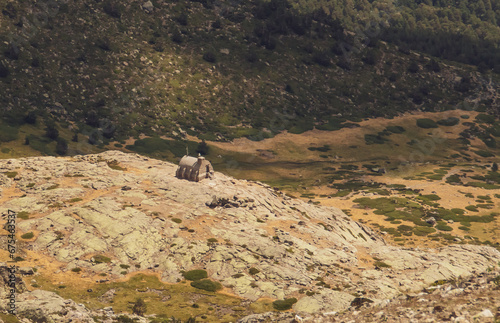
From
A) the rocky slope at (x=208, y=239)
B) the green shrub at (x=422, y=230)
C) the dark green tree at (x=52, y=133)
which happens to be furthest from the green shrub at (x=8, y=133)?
the green shrub at (x=422, y=230)

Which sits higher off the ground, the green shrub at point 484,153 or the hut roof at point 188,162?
the hut roof at point 188,162

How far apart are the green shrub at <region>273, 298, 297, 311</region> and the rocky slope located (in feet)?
3.50

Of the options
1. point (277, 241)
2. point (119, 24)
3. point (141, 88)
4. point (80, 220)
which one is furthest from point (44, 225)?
point (119, 24)

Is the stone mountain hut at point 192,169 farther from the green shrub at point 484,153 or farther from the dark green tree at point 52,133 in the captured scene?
the green shrub at point 484,153

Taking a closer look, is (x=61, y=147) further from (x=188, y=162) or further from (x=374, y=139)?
(x=374, y=139)

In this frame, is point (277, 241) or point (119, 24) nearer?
point (277, 241)

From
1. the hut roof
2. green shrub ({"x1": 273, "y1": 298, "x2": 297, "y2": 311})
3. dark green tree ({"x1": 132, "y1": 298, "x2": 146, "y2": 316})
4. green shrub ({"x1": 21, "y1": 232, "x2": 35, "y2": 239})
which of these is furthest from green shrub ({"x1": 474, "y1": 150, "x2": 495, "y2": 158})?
green shrub ({"x1": 21, "y1": 232, "x2": 35, "y2": 239})

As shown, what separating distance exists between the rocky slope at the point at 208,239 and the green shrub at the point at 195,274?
867 mm

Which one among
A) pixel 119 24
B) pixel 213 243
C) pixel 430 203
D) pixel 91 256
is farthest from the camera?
pixel 119 24

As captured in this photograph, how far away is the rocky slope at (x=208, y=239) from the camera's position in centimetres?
5719

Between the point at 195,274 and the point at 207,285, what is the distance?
277 centimetres

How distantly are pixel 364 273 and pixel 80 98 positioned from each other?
128935 mm

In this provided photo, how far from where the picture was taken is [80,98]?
164125 mm

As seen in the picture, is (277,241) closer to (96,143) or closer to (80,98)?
(96,143)
